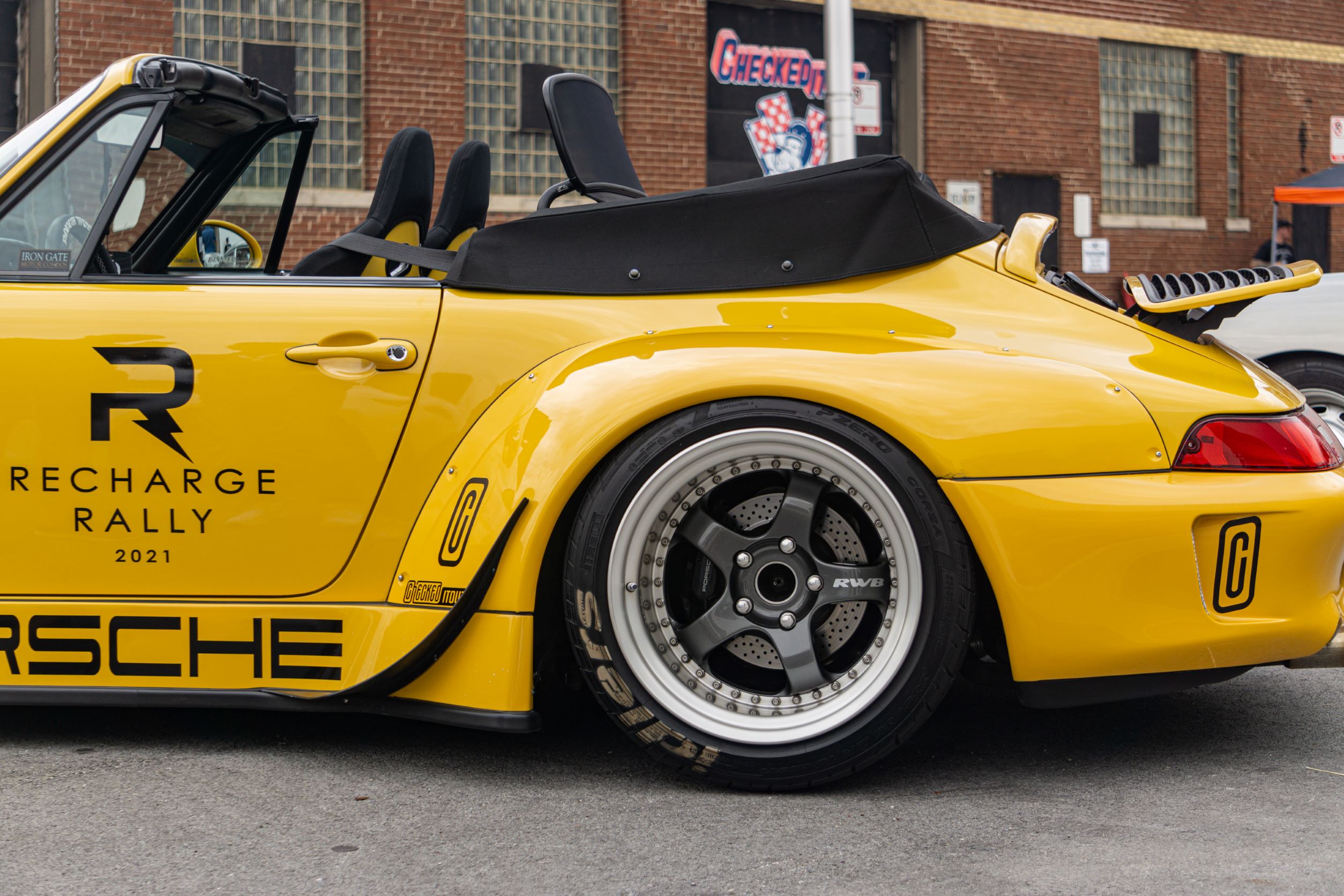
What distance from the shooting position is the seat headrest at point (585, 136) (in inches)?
147

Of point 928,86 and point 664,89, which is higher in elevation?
point 928,86

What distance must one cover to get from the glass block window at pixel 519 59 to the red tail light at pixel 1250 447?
12716 mm

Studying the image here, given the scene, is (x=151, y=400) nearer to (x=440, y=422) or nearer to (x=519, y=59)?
(x=440, y=422)

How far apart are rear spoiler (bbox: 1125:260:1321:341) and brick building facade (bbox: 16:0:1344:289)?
27.1 ft

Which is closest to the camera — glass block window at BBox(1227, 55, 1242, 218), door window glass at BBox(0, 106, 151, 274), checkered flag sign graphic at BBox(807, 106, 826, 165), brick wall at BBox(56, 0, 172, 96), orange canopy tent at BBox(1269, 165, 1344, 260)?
door window glass at BBox(0, 106, 151, 274)

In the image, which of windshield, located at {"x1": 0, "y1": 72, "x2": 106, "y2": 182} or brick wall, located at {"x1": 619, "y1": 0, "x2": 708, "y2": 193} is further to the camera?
brick wall, located at {"x1": 619, "y1": 0, "x2": 708, "y2": 193}

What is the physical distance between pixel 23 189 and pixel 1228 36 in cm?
1970

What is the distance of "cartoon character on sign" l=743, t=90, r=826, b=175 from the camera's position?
648 inches

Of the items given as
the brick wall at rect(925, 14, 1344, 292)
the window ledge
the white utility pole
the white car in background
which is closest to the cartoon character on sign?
the brick wall at rect(925, 14, 1344, 292)

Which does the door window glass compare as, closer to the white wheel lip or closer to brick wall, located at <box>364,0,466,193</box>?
the white wheel lip

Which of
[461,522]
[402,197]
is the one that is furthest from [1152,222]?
[461,522]

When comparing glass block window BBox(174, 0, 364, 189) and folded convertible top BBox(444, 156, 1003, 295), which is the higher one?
glass block window BBox(174, 0, 364, 189)

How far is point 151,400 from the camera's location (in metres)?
2.91

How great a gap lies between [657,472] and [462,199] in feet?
4.71
